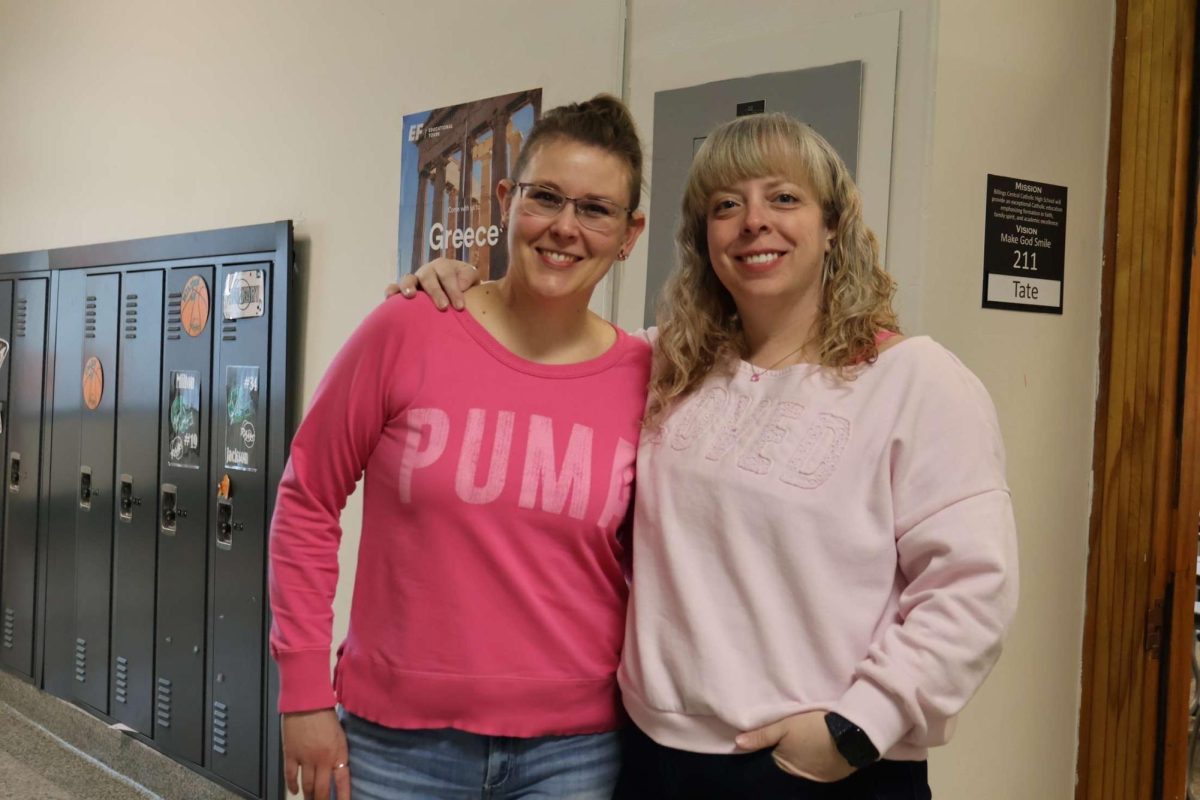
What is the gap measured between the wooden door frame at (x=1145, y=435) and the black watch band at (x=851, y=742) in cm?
113

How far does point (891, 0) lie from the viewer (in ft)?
6.48

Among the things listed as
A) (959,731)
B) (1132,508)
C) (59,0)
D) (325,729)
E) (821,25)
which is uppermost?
(59,0)

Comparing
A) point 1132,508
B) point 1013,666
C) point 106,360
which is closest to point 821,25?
point 1132,508

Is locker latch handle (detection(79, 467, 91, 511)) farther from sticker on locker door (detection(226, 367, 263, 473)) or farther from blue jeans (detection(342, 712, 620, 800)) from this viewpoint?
blue jeans (detection(342, 712, 620, 800))

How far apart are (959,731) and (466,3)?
7.19 feet

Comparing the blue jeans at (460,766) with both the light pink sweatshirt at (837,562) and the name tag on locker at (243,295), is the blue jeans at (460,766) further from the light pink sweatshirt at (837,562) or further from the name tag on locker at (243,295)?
the name tag on locker at (243,295)

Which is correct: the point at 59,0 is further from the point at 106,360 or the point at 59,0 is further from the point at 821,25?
the point at 821,25

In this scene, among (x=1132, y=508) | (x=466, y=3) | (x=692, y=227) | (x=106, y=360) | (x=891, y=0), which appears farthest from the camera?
(x=106, y=360)

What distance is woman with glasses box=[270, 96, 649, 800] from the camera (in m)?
1.43

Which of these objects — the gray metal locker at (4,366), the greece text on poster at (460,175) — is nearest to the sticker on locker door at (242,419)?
the greece text on poster at (460,175)

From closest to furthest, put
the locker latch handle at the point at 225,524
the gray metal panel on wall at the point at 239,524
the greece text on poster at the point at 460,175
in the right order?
the greece text on poster at the point at 460,175
the gray metal panel on wall at the point at 239,524
the locker latch handle at the point at 225,524

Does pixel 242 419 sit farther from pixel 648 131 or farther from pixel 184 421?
pixel 648 131

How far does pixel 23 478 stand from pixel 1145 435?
4330mm

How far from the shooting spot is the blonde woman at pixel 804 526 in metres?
1.25
